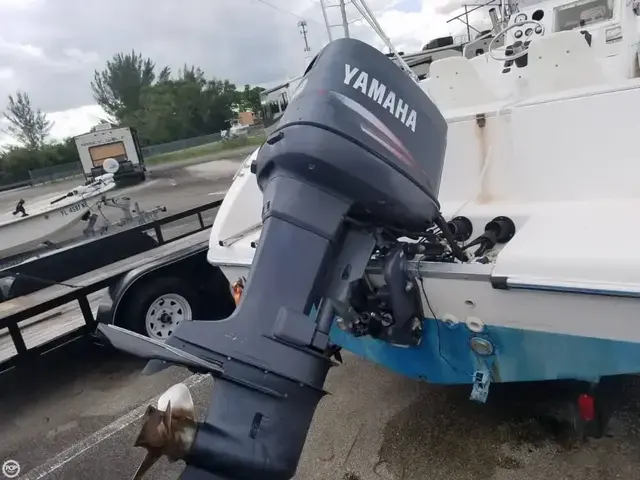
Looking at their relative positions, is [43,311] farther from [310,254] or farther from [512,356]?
[512,356]

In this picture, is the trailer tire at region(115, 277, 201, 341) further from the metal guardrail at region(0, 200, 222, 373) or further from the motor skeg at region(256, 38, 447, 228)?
the motor skeg at region(256, 38, 447, 228)

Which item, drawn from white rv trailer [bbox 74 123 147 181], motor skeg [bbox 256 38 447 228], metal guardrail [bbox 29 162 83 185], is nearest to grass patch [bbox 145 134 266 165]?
metal guardrail [bbox 29 162 83 185]

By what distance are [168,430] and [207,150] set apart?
33.1 metres

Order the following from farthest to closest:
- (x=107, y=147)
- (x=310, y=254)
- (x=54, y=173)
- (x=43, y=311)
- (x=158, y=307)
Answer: (x=54, y=173) < (x=107, y=147) < (x=158, y=307) < (x=43, y=311) < (x=310, y=254)

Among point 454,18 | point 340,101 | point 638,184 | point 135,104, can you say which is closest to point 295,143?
point 340,101

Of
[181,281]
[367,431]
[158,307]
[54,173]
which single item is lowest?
[54,173]

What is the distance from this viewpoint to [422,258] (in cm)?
204

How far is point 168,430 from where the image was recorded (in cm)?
132

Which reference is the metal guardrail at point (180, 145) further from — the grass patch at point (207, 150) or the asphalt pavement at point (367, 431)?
the asphalt pavement at point (367, 431)

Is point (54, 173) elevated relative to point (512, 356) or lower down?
lower down

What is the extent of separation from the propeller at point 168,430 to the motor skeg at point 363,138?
704 millimetres

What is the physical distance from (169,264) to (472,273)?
2.66m

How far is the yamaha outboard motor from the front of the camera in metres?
1.42

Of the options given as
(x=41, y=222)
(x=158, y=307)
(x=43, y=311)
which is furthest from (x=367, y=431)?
(x=41, y=222)
